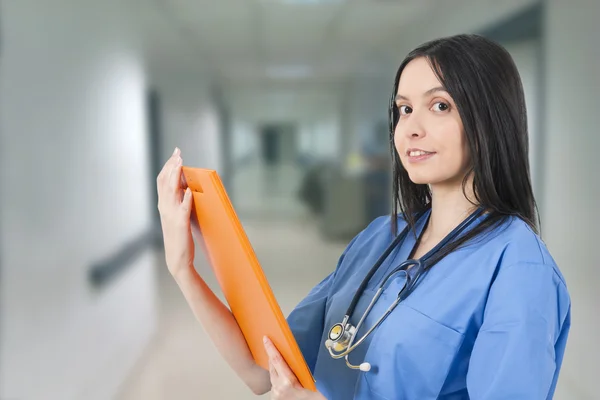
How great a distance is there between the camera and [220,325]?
2.89 ft

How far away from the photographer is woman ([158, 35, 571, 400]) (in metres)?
0.62

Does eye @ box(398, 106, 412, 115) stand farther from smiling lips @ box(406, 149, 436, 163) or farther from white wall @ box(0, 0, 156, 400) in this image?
white wall @ box(0, 0, 156, 400)

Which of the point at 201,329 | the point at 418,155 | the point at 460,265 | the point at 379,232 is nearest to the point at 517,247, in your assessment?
the point at 460,265

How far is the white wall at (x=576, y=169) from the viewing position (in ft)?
7.00

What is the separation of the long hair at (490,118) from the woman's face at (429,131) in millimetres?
15

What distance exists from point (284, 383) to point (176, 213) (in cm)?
31

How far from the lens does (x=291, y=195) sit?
2738 mm

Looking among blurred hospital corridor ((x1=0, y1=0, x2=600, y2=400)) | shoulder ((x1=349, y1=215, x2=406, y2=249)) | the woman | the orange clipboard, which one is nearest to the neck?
the woman

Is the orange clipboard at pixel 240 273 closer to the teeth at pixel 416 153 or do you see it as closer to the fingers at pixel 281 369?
the fingers at pixel 281 369

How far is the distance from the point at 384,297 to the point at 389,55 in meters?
2.11

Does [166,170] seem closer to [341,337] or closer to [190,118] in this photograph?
[341,337]

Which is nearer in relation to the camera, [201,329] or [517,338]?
[517,338]

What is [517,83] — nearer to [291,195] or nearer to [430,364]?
[430,364]

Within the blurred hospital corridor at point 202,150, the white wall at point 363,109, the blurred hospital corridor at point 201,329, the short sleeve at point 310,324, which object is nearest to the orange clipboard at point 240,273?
the short sleeve at point 310,324
